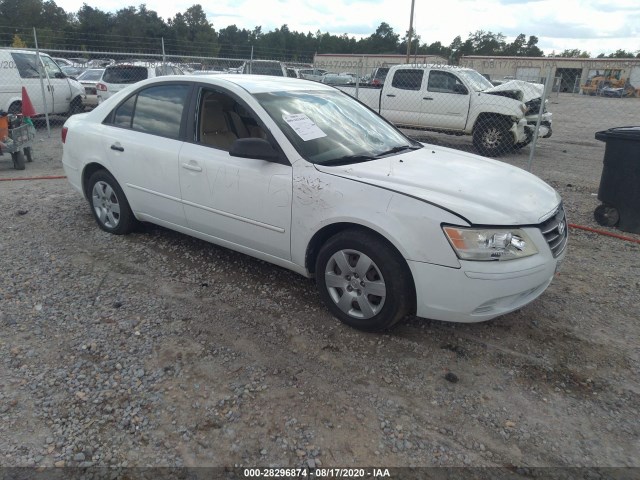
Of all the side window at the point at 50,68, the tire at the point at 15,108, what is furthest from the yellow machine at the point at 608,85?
the tire at the point at 15,108

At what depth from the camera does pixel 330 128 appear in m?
3.84

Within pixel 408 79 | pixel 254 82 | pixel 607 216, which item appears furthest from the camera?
pixel 408 79

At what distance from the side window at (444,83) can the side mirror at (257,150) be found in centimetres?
864

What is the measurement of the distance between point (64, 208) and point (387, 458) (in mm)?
5260

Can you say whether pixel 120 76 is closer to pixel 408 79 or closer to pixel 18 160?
pixel 18 160

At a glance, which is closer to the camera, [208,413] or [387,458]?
[387,458]

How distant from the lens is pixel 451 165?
3760 millimetres

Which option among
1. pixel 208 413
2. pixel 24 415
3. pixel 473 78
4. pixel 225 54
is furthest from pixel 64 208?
pixel 225 54

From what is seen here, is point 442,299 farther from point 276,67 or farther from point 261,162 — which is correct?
point 276,67

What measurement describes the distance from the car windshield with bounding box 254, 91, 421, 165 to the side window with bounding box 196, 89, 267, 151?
35 centimetres

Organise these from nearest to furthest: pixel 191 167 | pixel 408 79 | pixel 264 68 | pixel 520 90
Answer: pixel 191 167
pixel 520 90
pixel 408 79
pixel 264 68

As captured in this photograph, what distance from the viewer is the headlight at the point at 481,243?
2.91 m

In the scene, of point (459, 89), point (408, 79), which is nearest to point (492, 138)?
point (459, 89)

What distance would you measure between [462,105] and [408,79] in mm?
1554
